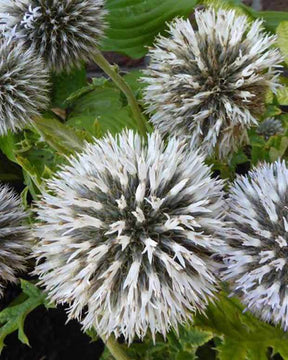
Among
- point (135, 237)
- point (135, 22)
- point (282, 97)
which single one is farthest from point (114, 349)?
point (135, 22)

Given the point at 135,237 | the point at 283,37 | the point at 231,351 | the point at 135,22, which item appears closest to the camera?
the point at 135,237

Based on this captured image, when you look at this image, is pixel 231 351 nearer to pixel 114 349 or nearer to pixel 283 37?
pixel 114 349

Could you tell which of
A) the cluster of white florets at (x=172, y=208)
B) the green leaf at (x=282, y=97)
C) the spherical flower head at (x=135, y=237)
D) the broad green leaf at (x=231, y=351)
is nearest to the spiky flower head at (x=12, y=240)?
the cluster of white florets at (x=172, y=208)

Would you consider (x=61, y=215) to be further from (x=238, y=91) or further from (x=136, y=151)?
(x=238, y=91)

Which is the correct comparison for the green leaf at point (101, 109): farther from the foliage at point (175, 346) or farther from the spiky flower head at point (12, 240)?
the foliage at point (175, 346)

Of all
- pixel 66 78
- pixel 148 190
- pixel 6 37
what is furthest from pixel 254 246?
pixel 66 78

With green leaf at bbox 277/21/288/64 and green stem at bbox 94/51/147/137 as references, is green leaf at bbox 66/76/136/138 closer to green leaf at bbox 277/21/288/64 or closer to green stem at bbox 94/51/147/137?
green stem at bbox 94/51/147/137
